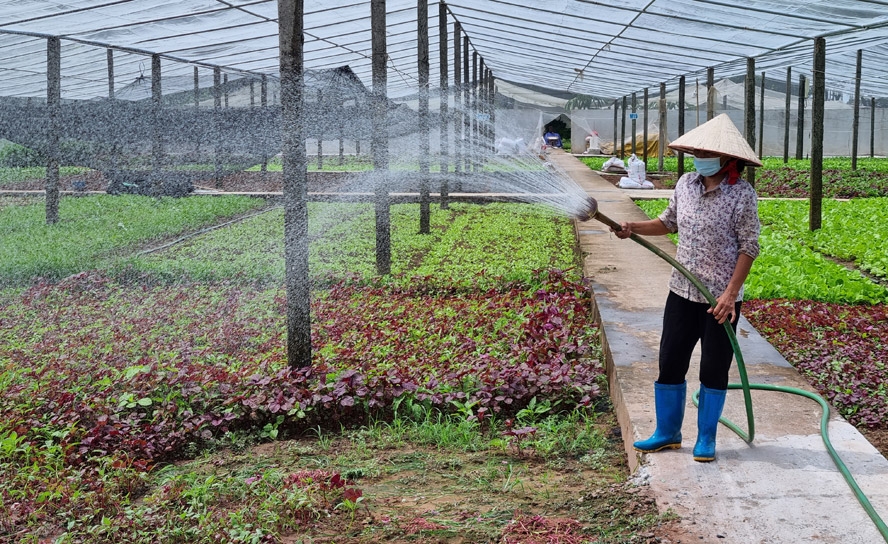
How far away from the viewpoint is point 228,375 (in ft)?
15.9

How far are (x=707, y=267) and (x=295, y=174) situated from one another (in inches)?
98.9

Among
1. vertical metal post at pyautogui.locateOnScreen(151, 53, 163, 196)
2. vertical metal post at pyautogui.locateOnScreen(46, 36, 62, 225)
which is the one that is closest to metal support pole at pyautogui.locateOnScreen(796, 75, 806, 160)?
vertical metal post at pyautogui.locateOnScreen(151, 53, 163, 196)

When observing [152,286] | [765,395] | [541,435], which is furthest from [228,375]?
[152,286]

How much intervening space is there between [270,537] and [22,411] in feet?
7.06

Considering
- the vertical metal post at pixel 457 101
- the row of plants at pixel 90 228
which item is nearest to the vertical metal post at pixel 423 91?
the row of plants at pixel 90 228

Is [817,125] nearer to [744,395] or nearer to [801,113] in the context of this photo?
[744,395]

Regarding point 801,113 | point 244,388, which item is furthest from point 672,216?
point 801,113

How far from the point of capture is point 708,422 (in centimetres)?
338

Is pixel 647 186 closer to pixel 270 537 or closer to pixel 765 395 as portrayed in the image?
pixel 765 395

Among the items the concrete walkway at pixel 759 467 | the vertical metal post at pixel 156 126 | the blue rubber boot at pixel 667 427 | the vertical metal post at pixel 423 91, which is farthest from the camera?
the vertical metal post at pixel 156 126

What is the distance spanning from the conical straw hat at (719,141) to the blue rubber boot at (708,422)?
0.92 metres

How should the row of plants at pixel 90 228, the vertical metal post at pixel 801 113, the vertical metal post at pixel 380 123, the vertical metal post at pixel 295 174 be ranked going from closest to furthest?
the vertical metal post at pixel 295 174, the vertical metal post at pixel 380 123, the row of plants at pixel 90 228, the vertical metal post at pixel 801 113

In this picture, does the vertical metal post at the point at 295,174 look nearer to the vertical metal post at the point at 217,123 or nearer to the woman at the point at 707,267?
the woman at the point at 707,267

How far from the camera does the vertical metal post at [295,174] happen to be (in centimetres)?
491
